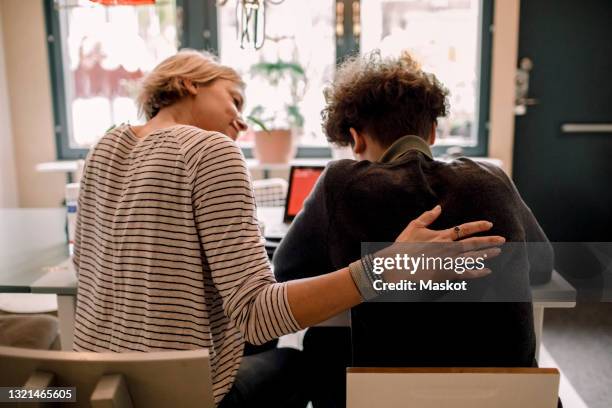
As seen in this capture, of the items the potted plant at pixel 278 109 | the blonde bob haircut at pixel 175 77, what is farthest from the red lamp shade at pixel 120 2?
the potted plant at pixel 278 109

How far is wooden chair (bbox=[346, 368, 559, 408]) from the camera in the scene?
0.75 m

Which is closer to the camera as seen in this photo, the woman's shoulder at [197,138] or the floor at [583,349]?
the woman's shoulder at [197,138]

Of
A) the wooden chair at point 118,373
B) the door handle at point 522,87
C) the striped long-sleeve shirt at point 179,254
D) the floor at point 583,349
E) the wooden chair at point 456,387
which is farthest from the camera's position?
the door handle at point 522,87

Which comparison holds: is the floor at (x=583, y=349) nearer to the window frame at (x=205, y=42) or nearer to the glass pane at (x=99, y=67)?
the window frame at (x=205, y=42)

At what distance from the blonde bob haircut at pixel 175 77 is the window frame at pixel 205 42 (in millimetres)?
2335

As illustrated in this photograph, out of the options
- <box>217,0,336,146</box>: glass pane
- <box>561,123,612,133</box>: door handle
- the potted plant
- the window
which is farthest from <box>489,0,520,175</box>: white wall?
the window

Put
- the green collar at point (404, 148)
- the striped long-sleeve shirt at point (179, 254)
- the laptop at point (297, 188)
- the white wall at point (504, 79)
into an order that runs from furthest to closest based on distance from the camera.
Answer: the white wall at point (504, 79) < the laptop at point (297, 188) < the green collar at point (404, 148) < the striped long-sleeve shirt at point (179, 254)

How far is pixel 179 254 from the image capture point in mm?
915

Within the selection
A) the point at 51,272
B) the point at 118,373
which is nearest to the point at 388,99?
the point at 118,373

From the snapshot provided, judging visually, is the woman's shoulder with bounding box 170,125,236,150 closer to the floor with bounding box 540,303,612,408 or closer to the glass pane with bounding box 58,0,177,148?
the floor with bounding box 540,303,612,408

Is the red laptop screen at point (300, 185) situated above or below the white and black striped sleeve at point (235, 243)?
below

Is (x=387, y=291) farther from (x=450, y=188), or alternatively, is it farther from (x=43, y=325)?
(x=43, y=325)

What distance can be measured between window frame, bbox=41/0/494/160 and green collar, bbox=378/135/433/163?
241 cm

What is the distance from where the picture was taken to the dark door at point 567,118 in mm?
3371
